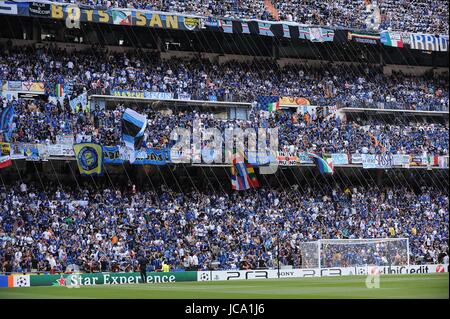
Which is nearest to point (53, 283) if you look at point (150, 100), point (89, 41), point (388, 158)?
point (150, 100)

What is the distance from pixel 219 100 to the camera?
50.3m

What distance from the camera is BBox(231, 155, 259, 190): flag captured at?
154ft

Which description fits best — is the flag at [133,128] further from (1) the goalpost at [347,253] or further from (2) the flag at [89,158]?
(1) the goalpost at [347,253]

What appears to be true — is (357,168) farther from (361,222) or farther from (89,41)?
(89,41)

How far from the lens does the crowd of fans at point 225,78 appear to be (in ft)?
155

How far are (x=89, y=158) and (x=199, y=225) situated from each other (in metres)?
6.63

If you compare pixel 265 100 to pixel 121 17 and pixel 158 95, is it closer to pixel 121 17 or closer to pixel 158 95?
pixel 158 95

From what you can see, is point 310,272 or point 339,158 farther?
point 339,158

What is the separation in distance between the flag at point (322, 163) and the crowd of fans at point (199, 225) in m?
1.24

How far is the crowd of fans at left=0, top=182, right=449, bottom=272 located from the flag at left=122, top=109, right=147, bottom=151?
8.46ft

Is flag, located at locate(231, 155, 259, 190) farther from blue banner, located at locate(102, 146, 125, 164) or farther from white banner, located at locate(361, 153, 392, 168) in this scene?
white banner, located at locate(361, 153, 392, 168)

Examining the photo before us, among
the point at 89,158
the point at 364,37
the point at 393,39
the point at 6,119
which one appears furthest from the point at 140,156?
the point at 393,39

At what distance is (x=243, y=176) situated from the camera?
47.1m

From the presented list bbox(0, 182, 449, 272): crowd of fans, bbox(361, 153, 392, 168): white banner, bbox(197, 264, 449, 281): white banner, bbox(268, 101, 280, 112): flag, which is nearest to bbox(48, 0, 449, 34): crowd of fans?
bbox(268, 101, 280, 112): flag
